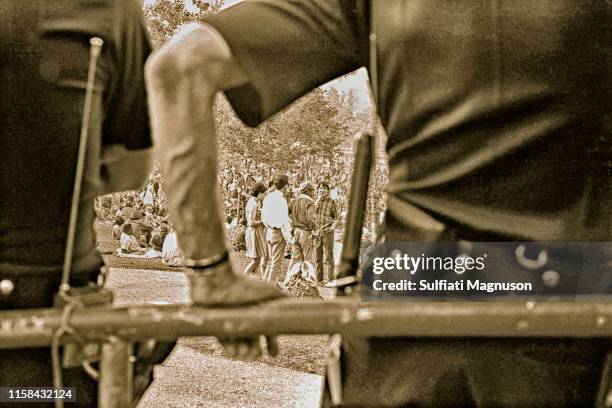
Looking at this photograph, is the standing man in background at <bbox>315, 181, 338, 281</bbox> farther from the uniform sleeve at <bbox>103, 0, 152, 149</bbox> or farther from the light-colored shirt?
the uniform sleeve at <bbox>103, 0, 152, 149</bbox>

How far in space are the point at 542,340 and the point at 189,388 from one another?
35.0 inches

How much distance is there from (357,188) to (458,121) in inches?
6.5

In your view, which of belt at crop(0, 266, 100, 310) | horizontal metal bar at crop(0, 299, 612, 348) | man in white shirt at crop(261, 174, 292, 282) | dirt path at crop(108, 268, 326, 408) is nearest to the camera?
horizontal metal bar at crop(0, 299, 612, 348)

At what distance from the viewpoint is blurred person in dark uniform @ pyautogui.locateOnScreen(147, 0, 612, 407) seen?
2.74 ft

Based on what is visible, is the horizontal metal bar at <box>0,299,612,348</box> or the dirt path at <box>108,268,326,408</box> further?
the dirt path at <box>108,268,326,408</box>

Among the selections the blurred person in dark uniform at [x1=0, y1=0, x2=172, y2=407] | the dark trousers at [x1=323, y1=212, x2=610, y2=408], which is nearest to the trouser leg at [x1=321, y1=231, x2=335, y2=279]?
the dark trousers at [x1=323, y1=212, x2=610, y2=408]

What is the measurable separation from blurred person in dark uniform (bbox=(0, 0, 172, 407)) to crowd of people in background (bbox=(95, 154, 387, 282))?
0.25 ft

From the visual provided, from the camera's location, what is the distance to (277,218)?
4.02 ft

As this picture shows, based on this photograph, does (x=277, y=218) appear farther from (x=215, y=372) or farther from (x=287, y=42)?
(x=287, y=42)

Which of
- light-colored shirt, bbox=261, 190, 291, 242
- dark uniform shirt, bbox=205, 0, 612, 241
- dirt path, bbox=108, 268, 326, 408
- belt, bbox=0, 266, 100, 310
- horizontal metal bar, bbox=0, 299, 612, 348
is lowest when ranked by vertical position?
dirt path, bbox=108, 268, 326, 408

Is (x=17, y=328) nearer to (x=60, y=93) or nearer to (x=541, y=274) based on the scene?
(x=60, y=93)

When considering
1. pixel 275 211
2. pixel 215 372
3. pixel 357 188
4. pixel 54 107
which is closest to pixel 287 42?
pixel 357 188

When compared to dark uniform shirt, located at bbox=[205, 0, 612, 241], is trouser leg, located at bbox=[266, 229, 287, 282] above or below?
below

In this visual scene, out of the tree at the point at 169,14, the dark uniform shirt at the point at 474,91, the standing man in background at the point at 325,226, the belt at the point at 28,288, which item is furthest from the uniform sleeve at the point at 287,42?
the belt at the point at 28,288
